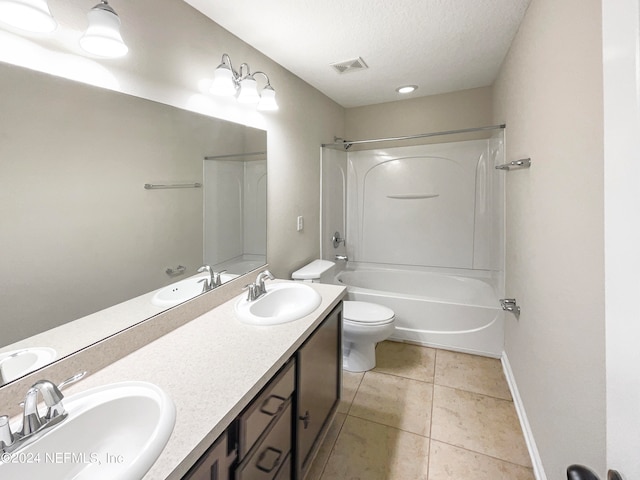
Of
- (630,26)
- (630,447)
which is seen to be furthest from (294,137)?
(630,447)

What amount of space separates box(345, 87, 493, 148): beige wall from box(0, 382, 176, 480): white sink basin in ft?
10.3

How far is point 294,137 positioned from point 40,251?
1.80m

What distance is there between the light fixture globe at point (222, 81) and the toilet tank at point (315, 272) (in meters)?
1.36

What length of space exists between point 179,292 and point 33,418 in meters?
0.73

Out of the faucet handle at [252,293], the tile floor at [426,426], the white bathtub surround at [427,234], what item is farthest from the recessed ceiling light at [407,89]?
the tile floor at [426,426]

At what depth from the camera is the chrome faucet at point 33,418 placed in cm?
64

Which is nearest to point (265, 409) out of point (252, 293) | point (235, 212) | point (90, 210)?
point (252, 293)

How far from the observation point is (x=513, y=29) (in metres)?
1.78

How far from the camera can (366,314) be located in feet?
7.42

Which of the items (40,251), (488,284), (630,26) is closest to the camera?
(630,26)

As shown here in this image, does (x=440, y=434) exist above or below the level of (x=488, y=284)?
below

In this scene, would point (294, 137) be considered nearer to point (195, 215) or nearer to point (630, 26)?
point (195, 215)

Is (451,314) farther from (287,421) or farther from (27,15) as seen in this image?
(27,15)

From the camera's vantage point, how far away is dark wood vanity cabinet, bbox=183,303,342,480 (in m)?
0.81
